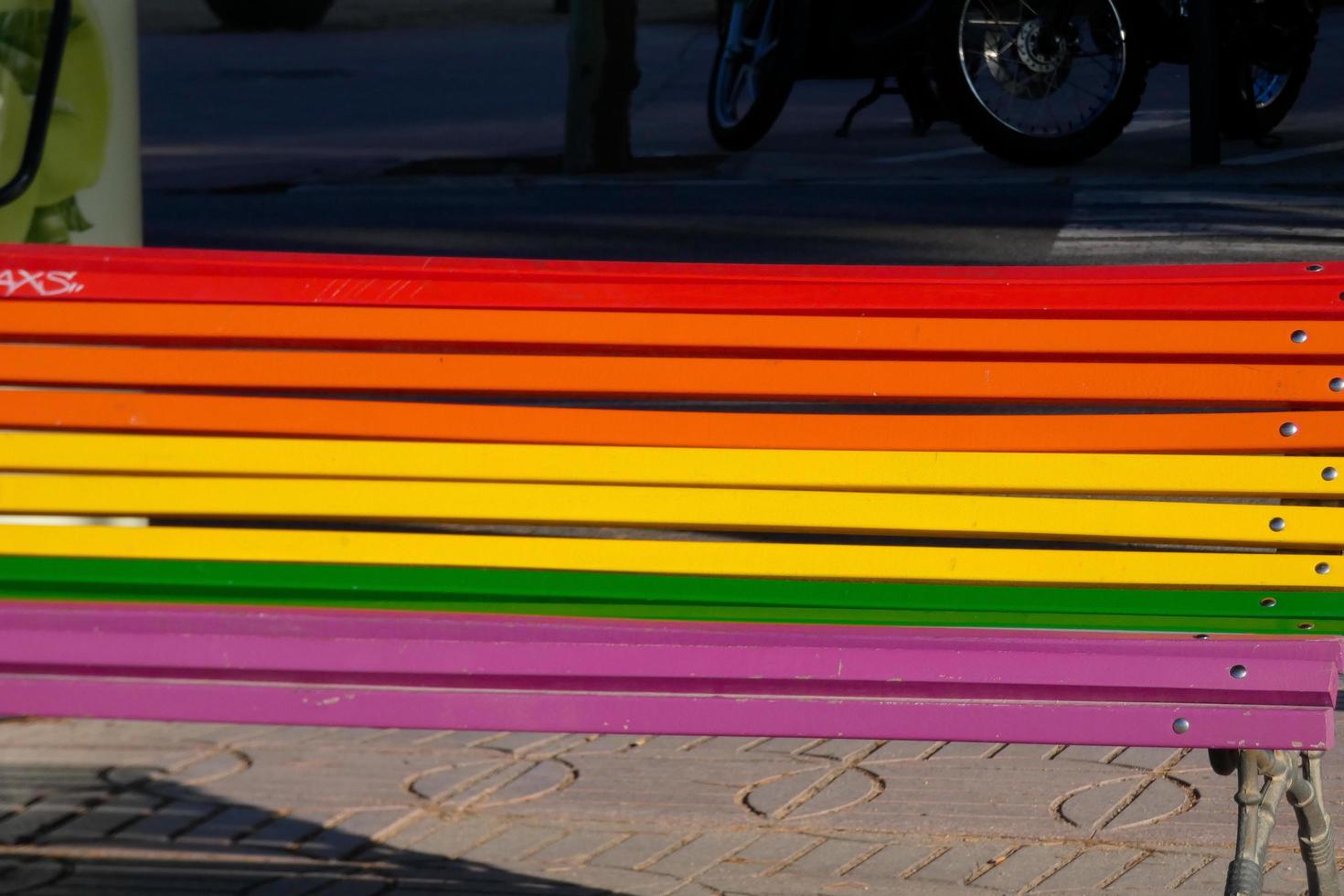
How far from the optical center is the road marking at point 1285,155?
38.4 feet

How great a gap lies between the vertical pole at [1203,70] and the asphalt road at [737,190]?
0.22m

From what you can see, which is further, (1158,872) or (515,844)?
(515,844)

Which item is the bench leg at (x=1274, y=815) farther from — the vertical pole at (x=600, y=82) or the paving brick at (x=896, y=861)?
the vertical pole at (x=600, y=82)

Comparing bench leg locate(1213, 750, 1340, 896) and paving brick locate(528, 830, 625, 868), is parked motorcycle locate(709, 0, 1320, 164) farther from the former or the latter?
bench leg locate(1213, 750, 1340, 896)

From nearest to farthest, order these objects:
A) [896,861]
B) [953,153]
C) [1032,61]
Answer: [896,861], [1032,61], [953,153]

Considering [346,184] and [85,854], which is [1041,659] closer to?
[85,854]

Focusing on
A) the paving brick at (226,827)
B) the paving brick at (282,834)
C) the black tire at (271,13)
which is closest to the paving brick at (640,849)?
the paving brick at (282,834)

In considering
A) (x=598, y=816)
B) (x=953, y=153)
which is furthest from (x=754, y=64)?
(x=598, y=816)

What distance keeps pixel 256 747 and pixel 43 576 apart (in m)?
1.63

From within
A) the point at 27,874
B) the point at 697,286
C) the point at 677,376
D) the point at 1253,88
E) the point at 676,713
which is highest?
the point at 1253,88

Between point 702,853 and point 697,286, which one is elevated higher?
point 697,286

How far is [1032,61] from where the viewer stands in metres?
11.1

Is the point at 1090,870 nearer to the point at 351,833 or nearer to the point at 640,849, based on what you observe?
the point at 640,849

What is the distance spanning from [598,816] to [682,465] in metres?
1.35
